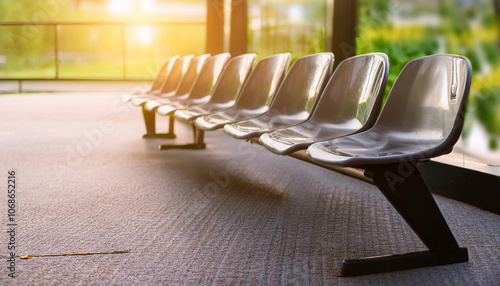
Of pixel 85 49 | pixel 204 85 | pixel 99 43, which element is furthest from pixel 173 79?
pixel 99 43

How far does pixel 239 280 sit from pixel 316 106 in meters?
1.09

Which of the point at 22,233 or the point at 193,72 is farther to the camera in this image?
the point at 193,72

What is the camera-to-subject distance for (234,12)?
6223 mm

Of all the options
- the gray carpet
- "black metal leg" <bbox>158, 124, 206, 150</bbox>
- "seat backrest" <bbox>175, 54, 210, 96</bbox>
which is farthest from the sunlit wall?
the gray carpet

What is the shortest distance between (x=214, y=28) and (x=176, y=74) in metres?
2.11

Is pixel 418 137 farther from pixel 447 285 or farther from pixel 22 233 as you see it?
pixel 22 233

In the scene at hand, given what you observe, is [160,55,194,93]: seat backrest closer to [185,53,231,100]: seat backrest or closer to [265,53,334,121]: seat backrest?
[185,53,231,100]: seat backrest

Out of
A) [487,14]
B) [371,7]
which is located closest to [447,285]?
[487,14]

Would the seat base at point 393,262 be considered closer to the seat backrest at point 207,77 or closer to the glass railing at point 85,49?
the seat backrest at point 207,77

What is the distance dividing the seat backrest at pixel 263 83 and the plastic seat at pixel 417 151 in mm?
1087

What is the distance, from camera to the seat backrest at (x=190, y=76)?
4738mm

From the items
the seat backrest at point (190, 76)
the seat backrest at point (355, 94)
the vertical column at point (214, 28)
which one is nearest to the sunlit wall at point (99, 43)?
the vertical column at point (214, 28)

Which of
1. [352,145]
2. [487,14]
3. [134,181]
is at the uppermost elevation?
[487,14]

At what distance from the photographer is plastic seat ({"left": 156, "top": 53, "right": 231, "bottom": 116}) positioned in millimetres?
4168
